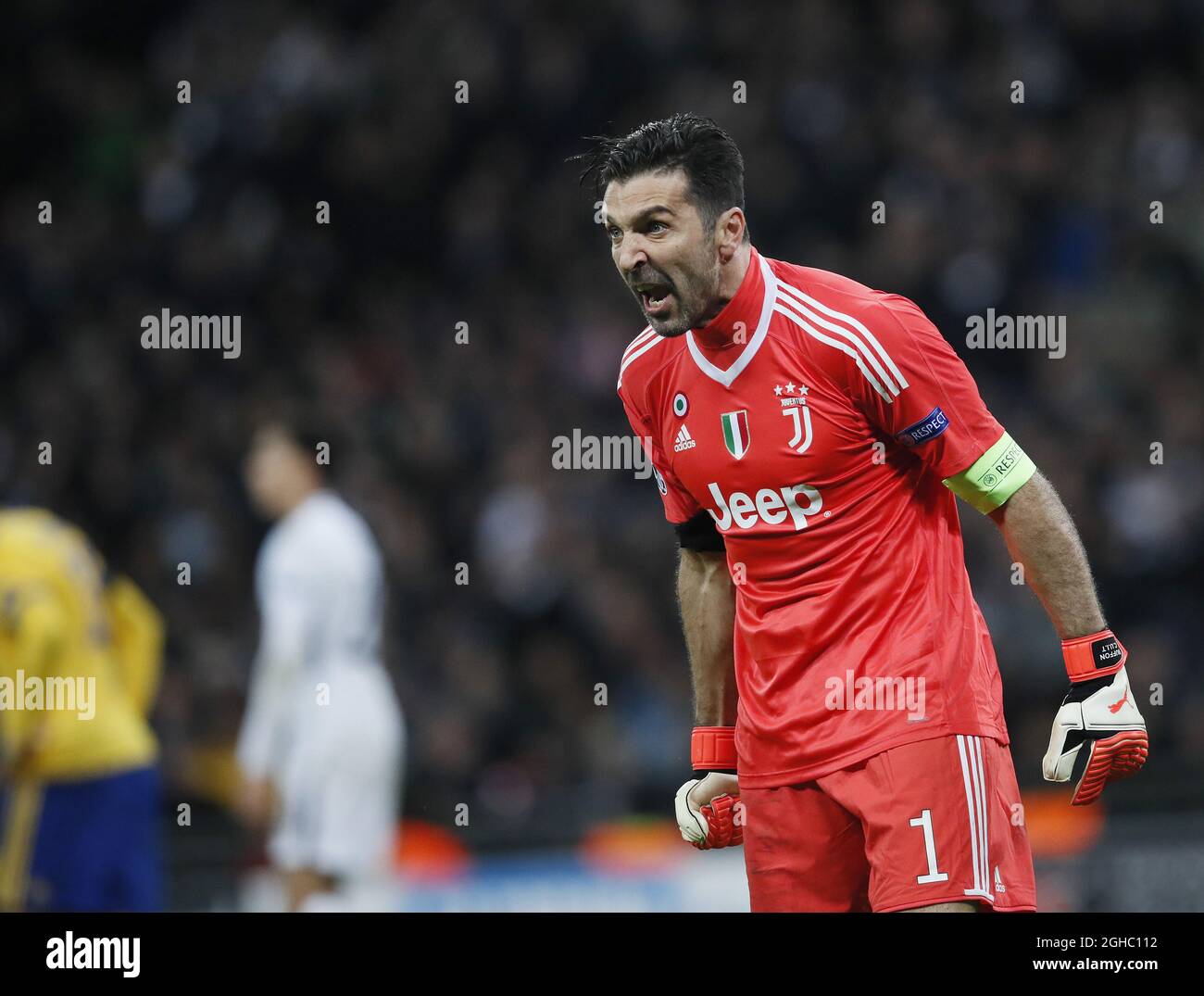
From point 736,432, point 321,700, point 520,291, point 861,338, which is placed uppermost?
point 520,291

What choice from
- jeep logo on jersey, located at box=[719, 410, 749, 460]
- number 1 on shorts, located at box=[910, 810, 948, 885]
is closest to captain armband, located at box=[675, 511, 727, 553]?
jeep logo on jersey, located at box=[719, 410, 749, 460]

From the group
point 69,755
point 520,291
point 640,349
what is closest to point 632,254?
point 640,349

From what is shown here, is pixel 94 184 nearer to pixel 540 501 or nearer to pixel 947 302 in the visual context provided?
pixel 540 501

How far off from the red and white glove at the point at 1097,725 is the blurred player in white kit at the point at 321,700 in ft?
13.3

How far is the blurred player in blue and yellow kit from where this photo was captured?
6.06 meters

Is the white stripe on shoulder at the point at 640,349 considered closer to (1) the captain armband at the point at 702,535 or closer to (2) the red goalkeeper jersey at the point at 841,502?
(2) the red goalkeeper jersey at the point at 841,502

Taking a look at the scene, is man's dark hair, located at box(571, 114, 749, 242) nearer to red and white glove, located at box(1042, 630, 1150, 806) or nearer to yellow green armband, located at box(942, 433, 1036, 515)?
yellow green armband, located at box(942, 433, 1036, 515)

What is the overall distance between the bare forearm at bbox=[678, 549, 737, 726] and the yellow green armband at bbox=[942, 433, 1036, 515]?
2.09 ft

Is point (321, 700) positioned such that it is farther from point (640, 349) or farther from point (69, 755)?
point (640, 349)

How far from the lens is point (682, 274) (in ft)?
11.4

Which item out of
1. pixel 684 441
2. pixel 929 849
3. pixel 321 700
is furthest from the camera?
pixel 321 700

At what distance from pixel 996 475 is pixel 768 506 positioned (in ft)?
1.48

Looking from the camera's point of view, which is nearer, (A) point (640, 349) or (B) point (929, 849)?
(B) point (929, 849)

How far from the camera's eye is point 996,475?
3.37 meters
